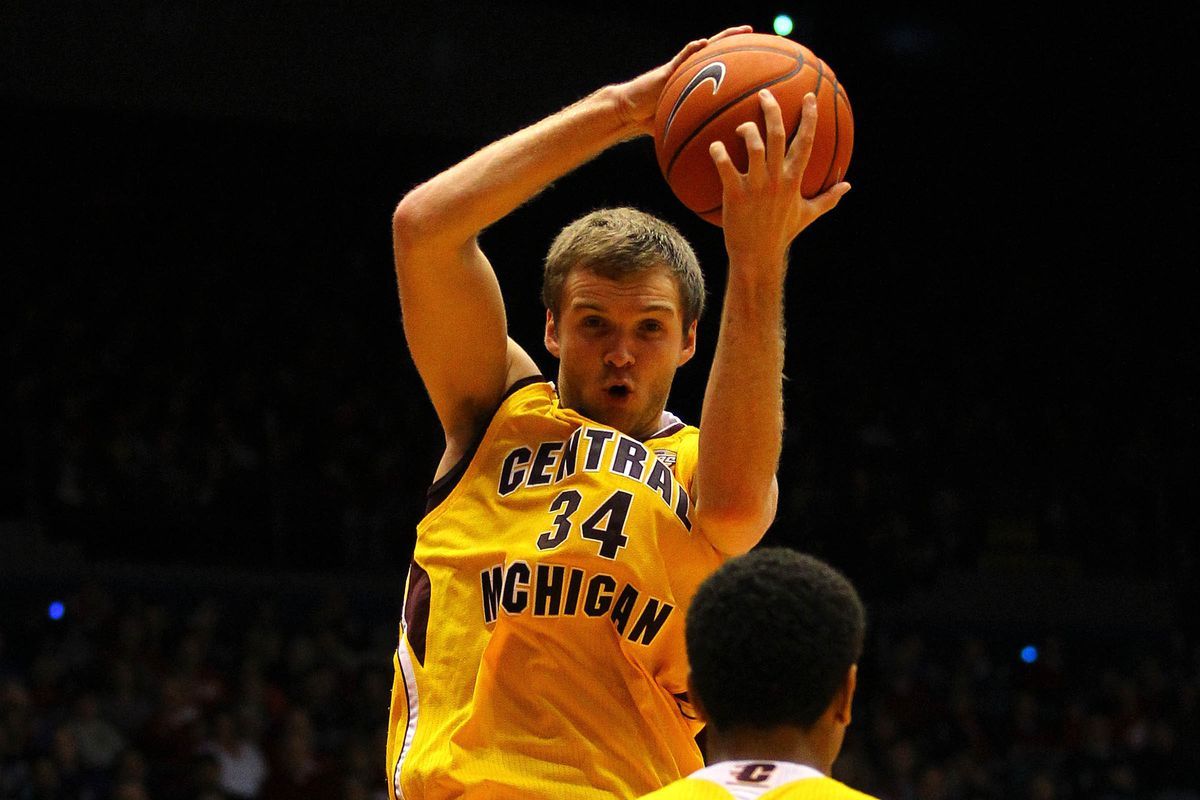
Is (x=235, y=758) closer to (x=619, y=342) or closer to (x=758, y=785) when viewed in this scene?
(x=619, y=342)

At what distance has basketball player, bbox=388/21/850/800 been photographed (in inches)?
111

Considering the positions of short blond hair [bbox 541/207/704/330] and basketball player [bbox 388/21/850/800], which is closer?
basketball player [bbox 388/21/850/800]

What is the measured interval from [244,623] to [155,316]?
13.1 feet

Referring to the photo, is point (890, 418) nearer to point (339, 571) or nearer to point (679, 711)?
point (339, 571)

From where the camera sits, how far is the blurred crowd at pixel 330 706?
30.0 ft

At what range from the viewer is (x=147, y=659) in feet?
33.1

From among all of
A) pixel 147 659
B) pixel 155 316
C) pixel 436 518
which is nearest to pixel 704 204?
pixel 436 518

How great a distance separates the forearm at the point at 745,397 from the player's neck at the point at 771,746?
74 cm

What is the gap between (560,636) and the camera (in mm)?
2951

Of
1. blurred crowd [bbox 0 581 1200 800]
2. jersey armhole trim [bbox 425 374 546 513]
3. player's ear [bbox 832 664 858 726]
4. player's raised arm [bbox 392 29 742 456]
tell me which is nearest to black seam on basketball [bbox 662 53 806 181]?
player's raised arm [bbox 392 29 742 456]

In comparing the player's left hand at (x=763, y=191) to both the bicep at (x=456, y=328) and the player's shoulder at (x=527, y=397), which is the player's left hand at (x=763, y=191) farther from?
the player's shoulder at (x=527, y=397)

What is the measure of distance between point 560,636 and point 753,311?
706mm

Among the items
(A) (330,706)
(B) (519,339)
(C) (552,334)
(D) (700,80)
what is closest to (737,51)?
(D) (700,80)

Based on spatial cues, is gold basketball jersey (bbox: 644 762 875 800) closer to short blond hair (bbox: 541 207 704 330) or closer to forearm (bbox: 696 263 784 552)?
forearm (bbox: 696 263 784 552)
